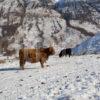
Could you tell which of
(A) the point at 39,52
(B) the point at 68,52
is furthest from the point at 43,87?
(B) the point at 68,52

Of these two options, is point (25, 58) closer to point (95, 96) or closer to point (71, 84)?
point (71, 84)

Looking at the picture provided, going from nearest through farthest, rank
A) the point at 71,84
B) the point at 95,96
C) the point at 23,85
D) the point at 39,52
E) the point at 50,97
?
the point at 95,96
the point at 50,97
the point at 71,84
the point at 23,85
the point at 39,52

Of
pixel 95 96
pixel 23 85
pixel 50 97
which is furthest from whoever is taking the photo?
pixel 23 85

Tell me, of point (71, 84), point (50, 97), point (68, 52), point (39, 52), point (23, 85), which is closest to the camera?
point (50, 97)

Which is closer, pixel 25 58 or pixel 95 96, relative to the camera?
pixel 95 96

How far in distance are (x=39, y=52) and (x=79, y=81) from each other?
12016 millimetres

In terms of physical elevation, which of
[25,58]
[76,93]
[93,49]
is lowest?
[93,49]

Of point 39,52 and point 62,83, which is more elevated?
point 62,83

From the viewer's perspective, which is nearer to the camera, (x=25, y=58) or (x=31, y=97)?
(x=31, y=97)

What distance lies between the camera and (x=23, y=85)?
54.7 ft

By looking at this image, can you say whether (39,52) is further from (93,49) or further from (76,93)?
(93,49)

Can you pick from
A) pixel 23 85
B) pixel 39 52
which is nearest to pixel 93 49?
pixel 39 52

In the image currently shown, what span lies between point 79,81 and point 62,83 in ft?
2.40

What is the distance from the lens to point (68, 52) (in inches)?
2539
